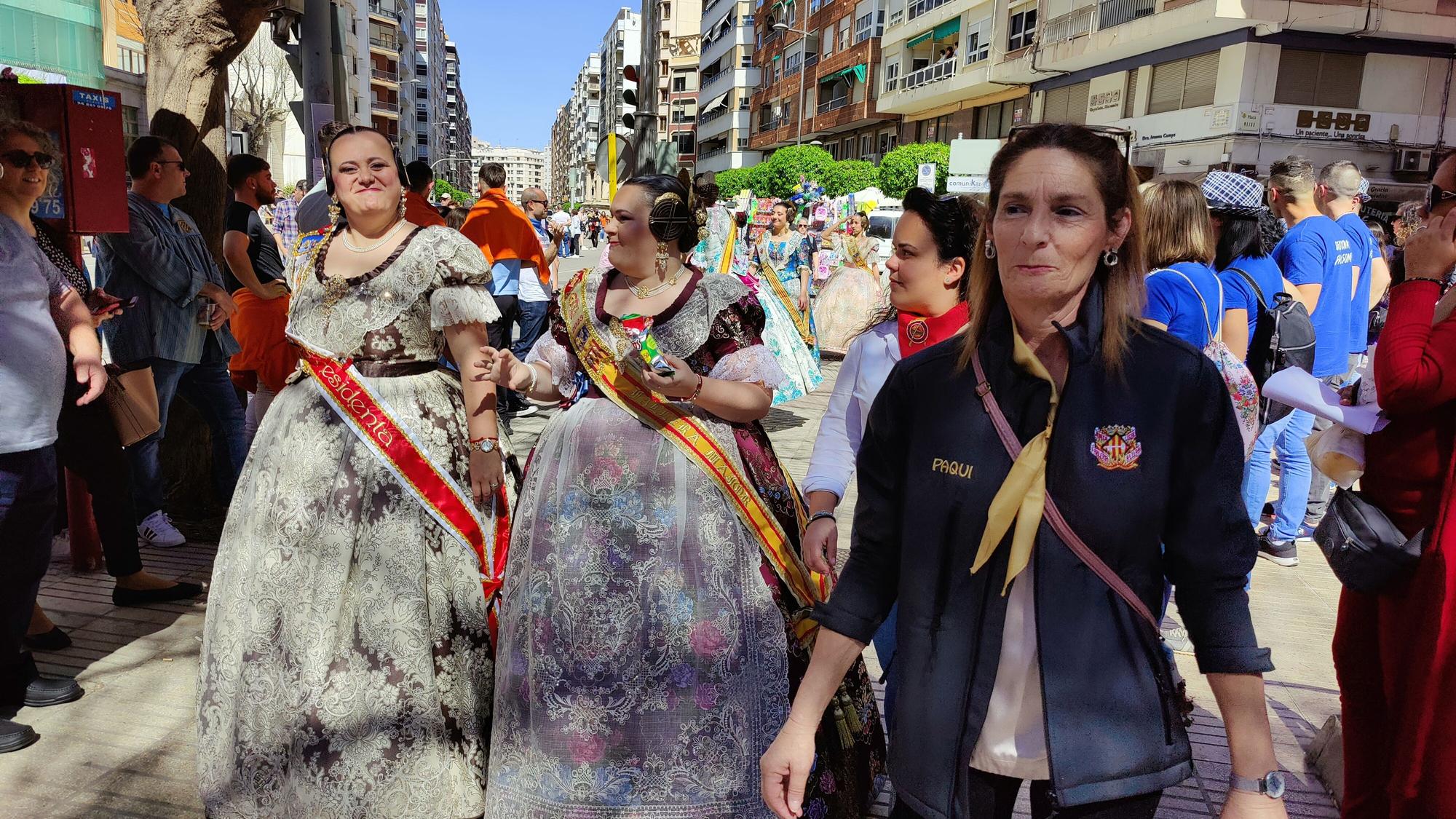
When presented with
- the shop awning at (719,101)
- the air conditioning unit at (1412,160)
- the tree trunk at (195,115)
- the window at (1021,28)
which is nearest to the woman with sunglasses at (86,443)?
the tree trunk at (195,115)

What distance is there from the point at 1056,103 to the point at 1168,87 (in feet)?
18.8

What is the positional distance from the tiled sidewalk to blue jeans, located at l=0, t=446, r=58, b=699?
0.19m

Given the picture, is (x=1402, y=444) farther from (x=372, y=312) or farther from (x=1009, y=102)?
(x=1009, y=102)

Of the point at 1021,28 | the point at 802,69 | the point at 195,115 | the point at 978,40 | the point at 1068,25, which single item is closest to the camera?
the point at 195,115

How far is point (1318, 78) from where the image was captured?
2572 centimetres

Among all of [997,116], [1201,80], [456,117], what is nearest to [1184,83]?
[1201,80]

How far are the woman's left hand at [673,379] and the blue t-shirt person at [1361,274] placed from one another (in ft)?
14.9

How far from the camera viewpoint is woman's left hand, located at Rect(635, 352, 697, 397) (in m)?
2.81

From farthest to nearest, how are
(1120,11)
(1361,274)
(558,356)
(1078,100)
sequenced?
(1078,100) → (1120,11) → (1361,274) → (558,356)

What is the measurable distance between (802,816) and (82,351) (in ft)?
9.96

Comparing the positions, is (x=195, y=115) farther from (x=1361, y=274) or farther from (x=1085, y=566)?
(x=1361, y=274)

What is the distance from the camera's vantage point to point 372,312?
314 cm

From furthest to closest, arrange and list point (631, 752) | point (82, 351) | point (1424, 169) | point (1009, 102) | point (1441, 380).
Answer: point (1009, 102), point (1424, 169), point (82, 351), point (631, 752), point (1441, 380)

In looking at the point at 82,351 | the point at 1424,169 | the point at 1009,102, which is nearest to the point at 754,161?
the point at 1009,102
